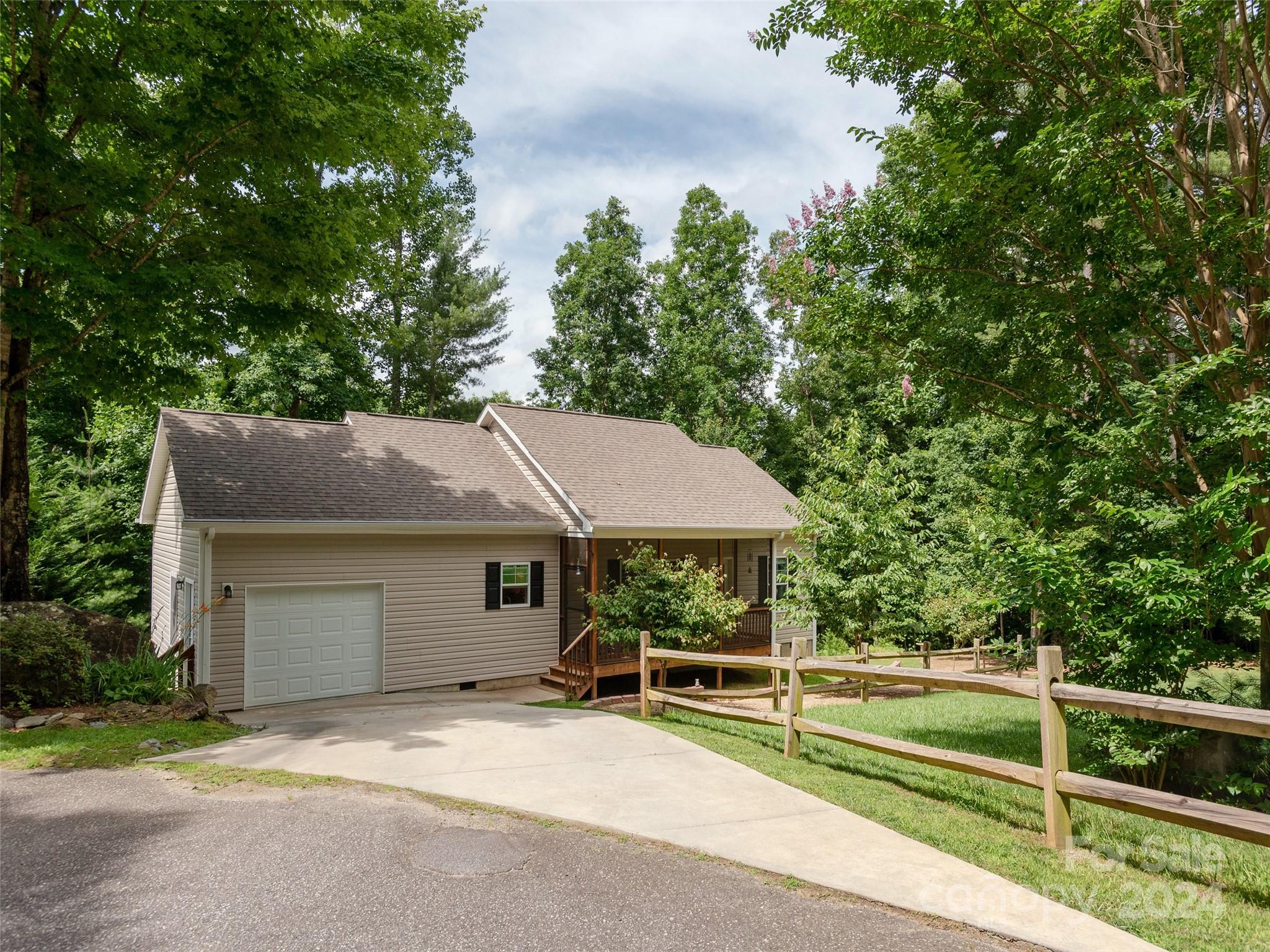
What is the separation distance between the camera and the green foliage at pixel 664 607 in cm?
1357

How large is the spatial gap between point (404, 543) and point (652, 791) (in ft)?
30.7

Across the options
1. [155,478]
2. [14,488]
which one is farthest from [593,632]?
[155,478]

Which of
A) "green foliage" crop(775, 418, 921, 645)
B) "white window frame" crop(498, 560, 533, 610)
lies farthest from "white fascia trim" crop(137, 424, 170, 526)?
"green foliage" crop(775, 418, 921, 645)

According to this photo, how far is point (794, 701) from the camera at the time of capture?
7.53 meters

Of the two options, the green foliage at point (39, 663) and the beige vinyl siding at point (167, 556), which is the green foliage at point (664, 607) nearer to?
the beige vinyl siding at point (167, 556)

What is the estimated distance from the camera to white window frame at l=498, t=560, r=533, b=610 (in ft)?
50.5

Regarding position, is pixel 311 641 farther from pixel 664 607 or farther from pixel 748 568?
pixel 748 568

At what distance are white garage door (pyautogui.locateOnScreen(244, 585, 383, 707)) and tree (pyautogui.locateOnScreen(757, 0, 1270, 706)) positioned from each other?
10194mm

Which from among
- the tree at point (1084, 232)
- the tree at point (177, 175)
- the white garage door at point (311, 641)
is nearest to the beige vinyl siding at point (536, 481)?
the white garage door at point (311, 641)

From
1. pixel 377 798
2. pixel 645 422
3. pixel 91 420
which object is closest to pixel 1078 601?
pixel 377 798

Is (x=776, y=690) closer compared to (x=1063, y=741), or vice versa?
(x=1063, y=741)

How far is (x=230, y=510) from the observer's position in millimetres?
12055

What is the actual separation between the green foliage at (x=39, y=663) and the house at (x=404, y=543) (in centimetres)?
282

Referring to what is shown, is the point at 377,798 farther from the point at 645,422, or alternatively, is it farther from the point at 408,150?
the point at 645,422
